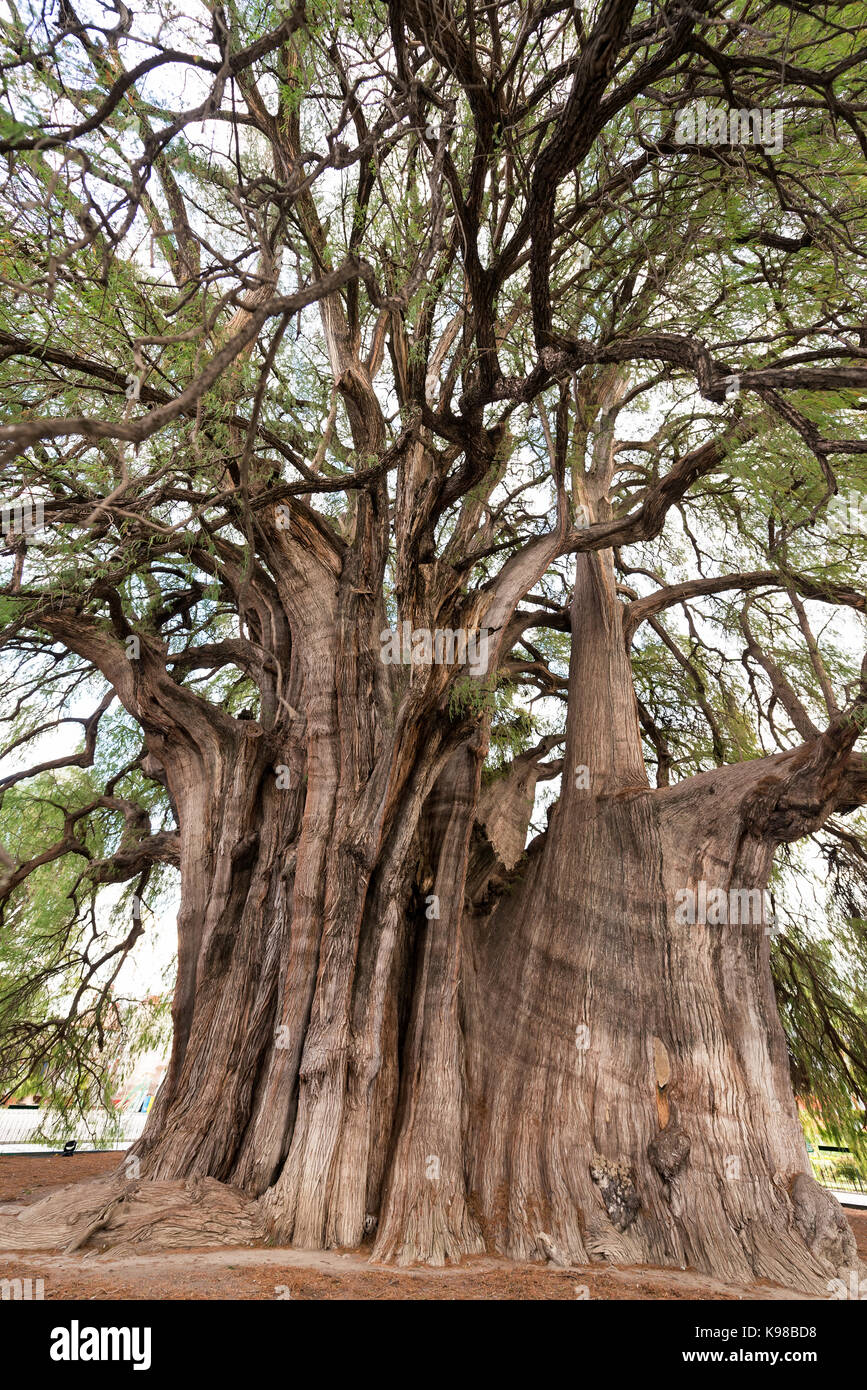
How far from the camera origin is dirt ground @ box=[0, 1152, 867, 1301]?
283cm

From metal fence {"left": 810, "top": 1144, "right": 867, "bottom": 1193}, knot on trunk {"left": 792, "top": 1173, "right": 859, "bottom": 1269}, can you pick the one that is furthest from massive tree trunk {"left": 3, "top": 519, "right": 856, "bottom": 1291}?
metal fence {"left": 810, "top": 1144, "right": 867, "bottom": 1193}

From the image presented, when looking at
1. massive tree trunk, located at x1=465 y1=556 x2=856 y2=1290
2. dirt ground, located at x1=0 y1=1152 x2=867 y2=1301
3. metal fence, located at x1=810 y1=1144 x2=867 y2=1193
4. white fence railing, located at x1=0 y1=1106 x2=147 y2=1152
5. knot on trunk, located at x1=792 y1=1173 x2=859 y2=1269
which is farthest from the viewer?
white fence railing, located at x1=0 y1=1106 x2=147 y2=1152

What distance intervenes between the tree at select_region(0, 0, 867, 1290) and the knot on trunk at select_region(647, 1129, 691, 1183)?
0.06ft

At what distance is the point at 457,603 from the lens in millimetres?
5703

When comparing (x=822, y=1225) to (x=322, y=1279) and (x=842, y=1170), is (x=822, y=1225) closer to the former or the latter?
(x=842, y=1170)

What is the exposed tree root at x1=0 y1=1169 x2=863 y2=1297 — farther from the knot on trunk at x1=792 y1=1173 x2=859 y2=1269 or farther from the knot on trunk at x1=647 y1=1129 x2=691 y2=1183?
the knot on trunk at x1=647 y1=1129 x2=691 y2=1183

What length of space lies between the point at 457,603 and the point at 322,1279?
4.09m

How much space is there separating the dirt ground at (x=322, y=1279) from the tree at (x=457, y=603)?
0.97ft

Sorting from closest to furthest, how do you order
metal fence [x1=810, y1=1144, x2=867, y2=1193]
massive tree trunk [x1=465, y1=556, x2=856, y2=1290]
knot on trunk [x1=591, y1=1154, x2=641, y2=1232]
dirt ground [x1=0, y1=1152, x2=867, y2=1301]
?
dirt ground [x1=0, y1=1152, x2=867, y2=1301] < massive tree trunk [x1=465, y1=556, x2=856, y2=1290] < knot on trunk [x1=591, y1=1154, x2=641, y2=1232] < metal fence [x1=810, y1=1144, x2=867, y2=1193]

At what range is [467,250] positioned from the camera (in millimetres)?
3309

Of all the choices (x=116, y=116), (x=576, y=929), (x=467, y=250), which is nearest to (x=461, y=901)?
(x=576, y=929)

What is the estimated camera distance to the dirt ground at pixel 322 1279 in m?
2.83

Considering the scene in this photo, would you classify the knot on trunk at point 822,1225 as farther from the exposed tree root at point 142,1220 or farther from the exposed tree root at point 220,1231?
the exposed tree root at point 142,1220

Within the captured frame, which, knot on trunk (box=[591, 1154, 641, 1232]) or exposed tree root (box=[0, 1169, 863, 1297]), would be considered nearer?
exposed tree root (box=[0, 1169, 863, 1297])
